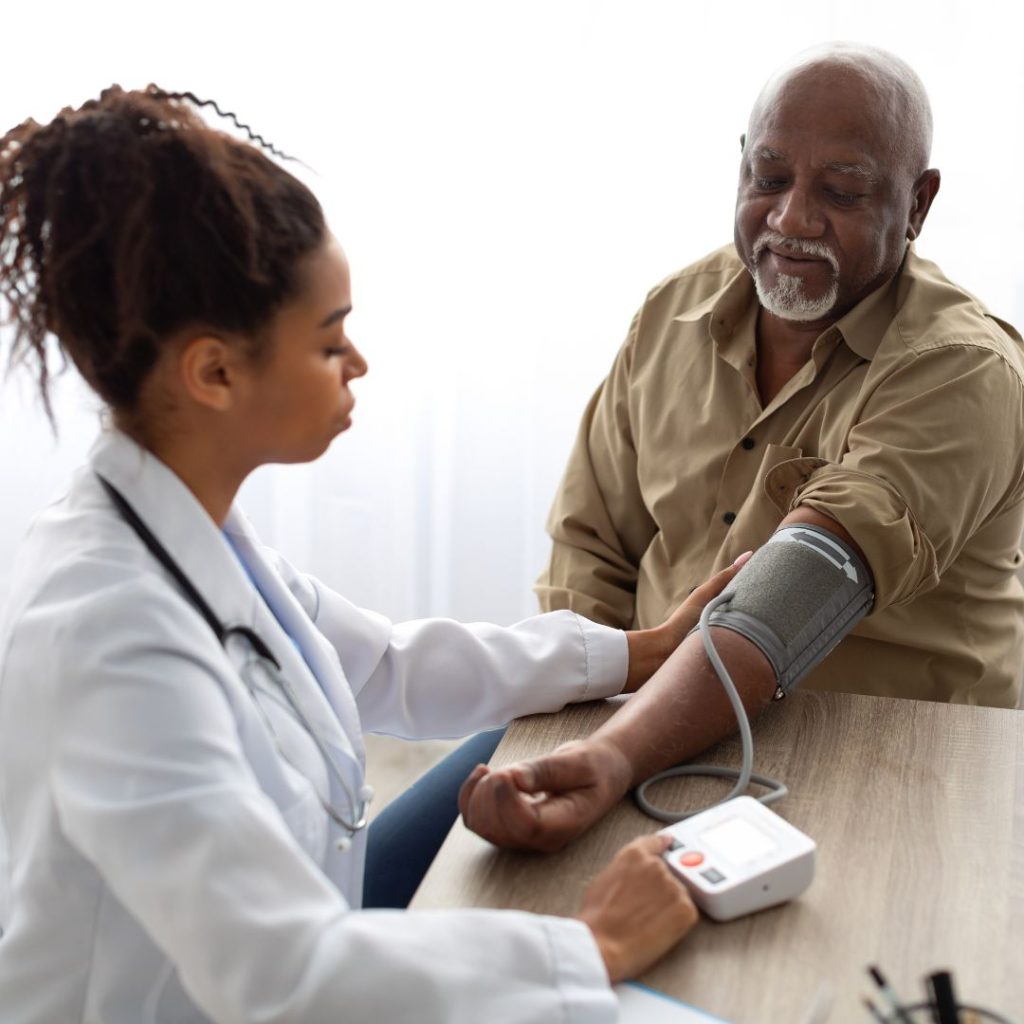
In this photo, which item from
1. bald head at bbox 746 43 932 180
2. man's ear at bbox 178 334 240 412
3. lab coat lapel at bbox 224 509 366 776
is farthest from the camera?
bald head at bbox 746 43 932 180

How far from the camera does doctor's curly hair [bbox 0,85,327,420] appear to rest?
0.87 meters

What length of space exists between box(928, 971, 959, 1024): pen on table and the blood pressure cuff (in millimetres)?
468

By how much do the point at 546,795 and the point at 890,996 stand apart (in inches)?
13.3

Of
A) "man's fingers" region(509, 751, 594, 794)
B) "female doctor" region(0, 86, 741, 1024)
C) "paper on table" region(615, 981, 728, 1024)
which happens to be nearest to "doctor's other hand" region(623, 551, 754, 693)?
"man's fingers" region(509, 751, 594, 794)

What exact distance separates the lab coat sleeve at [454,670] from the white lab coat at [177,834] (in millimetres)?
199

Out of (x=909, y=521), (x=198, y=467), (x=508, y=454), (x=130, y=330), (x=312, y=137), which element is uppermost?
(x=312, y=137)

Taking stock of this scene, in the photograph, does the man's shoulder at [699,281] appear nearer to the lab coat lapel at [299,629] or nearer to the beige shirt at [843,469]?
the beige shirt at [843,469]

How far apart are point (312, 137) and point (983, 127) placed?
3.83 feet

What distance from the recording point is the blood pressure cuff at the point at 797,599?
4.07 feet

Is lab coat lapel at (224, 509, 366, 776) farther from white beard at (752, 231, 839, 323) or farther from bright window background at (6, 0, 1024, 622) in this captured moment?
bright window background at (6, 0, 1024, 622)

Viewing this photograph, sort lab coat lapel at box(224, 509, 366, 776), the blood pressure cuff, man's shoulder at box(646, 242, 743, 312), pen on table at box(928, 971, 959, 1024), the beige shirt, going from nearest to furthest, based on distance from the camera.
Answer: pen on table at box(928, 971, 959, 1024)
lab coat lapel at box(224, 509, 366, 776)
the blood pressure cuff
the beige shirt
man's shoulder at box(646, 242, 743, 312)

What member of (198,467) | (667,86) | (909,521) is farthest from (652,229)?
(198,467)

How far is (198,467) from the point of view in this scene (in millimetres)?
988

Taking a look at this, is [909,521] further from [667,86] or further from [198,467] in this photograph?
[667,86]
